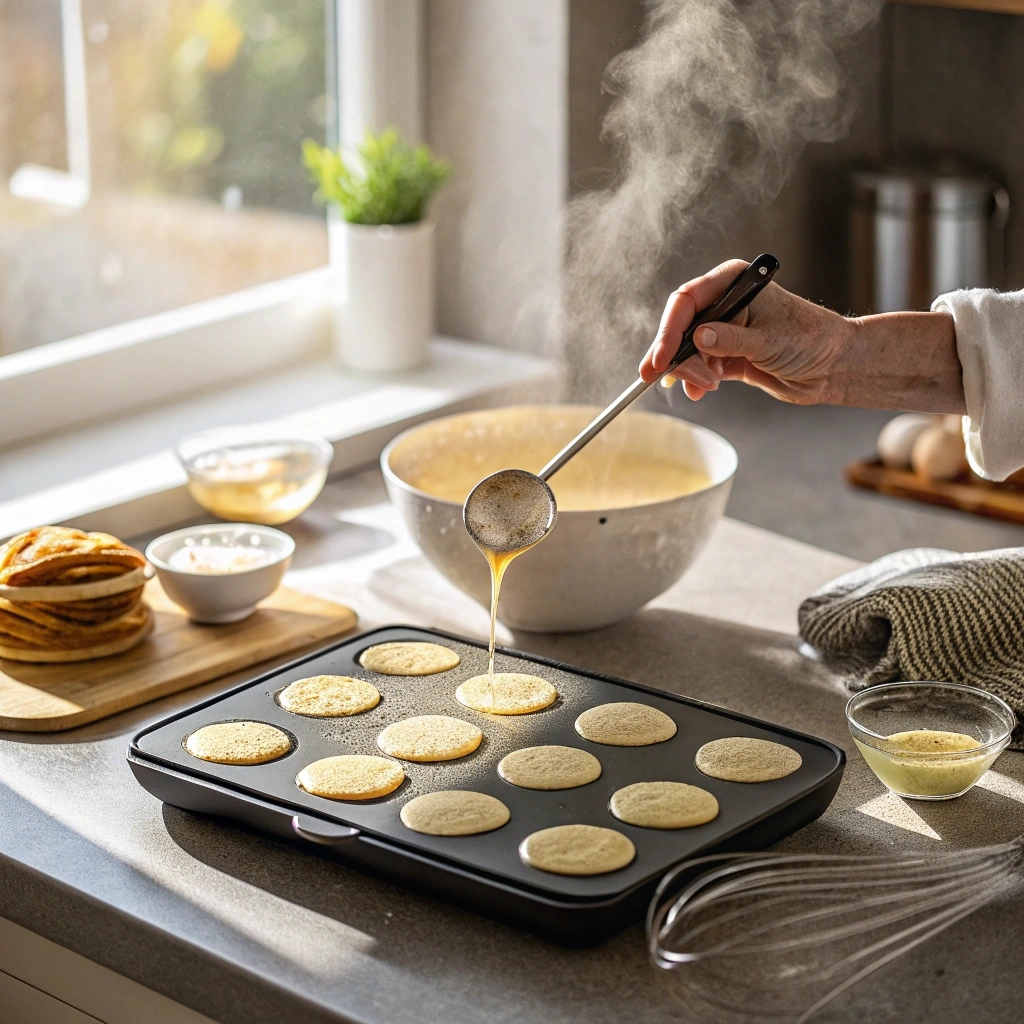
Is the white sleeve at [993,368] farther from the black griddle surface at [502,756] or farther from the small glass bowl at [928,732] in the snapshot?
the black griddle surface at [502,756]

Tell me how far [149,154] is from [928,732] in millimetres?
1332

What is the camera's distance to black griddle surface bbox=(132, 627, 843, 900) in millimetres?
926

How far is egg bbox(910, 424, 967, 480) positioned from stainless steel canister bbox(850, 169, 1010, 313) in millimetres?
434

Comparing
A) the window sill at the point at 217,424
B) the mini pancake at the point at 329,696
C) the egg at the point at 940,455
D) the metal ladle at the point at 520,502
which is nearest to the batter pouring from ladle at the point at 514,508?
the metal ladle at the point at 520,502

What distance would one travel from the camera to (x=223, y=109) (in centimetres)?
200

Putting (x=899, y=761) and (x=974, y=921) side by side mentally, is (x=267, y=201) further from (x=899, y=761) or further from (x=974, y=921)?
(x=974, y=921)

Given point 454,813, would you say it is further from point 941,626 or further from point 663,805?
point 941,626

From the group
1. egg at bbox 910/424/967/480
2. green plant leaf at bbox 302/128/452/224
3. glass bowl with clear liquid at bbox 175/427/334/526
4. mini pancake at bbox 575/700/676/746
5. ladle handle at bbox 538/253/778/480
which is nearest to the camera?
mini pancake at bbox 575/700/676/746

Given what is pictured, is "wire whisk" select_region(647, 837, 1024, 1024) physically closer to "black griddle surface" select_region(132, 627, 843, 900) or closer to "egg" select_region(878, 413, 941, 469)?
"black griddle surface" select_region(132, 627, 843, 900)

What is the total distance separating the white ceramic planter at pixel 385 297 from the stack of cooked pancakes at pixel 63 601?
0.80 meters

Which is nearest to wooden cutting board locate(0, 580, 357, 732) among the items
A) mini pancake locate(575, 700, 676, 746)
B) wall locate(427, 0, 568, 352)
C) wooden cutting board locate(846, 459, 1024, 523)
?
mini pancake locate(575, 700, 676, 746)

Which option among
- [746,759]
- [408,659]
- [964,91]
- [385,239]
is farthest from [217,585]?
[964,91]

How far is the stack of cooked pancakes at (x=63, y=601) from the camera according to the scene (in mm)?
1260

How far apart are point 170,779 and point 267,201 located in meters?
1.25
